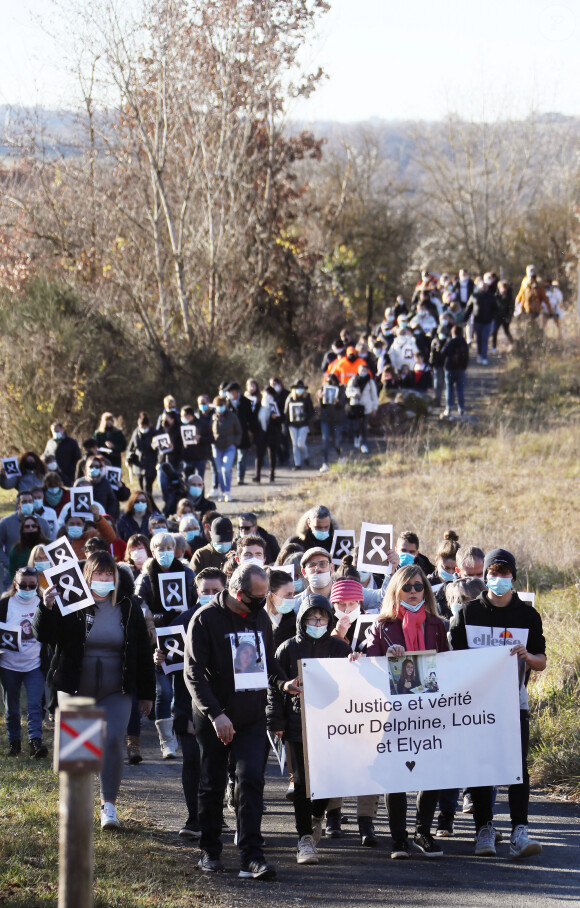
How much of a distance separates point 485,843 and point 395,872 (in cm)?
70

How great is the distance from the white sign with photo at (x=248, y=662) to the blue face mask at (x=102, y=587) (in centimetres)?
123

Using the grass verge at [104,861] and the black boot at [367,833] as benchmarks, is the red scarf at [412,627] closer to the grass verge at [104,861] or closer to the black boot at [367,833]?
the black boot at [367,833]

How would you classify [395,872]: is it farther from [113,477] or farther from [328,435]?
[328,435]

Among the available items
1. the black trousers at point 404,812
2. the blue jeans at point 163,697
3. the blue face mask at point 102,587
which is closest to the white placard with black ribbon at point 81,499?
the blue jeans at point 163,697

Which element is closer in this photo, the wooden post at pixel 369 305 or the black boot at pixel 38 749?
the black boot at pixel 38 749

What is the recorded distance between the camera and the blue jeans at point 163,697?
1070 cm

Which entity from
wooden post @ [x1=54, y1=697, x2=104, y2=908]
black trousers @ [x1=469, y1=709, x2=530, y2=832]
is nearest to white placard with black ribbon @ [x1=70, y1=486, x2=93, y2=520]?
black trousers @ [x1=469, y1=709, x2=530, y2=832]

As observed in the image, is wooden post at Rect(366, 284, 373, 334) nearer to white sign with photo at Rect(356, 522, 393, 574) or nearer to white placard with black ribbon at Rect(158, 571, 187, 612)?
white sign with photo at Rect(356, 522, 393, 574)

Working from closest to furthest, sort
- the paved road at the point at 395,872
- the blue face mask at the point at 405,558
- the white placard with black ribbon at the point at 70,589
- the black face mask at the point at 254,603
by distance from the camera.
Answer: the paved road at the point at 395,872 < the black face mask at the point at 254,603 < the white placard with black ribbon at the point at 70,589 < the blue face mask at the point at 405,558

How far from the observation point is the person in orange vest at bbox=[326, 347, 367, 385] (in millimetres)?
23844

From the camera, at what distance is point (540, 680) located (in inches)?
460

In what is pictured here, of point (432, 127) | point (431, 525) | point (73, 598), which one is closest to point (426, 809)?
point (73, 598)

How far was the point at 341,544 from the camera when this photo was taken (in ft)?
38.8

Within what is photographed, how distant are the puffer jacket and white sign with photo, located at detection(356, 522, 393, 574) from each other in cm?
301
